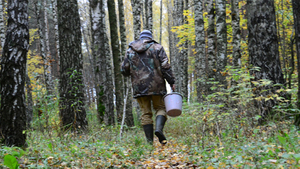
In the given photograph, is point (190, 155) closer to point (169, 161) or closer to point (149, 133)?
point (169, 161)

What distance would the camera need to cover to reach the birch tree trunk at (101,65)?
29.0 ft

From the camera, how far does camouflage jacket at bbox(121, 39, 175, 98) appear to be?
5.10 metres

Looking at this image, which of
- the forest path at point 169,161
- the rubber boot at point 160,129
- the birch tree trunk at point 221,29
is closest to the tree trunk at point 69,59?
the rubber boot at point 160,129

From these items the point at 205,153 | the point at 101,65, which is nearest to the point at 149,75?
the point at 205,153

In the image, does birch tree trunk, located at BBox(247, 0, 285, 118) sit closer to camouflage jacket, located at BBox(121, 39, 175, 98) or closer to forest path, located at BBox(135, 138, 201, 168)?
camouflage jacket, located at BBox(121, 39, 175, 98)

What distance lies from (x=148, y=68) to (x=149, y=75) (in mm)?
152

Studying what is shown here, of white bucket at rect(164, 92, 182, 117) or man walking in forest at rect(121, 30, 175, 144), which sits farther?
man walking in forest at rect(121, 30, 175, 144)

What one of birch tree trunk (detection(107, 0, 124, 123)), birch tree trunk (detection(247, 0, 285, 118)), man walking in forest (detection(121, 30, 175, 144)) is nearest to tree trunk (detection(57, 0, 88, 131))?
man walking in forest (detection(121, 30, 175, 144))

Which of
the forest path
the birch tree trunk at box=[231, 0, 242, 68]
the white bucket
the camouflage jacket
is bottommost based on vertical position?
the forest path

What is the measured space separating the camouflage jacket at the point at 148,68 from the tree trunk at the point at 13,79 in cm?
209

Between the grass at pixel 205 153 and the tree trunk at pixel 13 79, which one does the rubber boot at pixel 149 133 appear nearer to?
the grass at pixel 205 153

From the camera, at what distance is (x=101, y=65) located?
30.5ft

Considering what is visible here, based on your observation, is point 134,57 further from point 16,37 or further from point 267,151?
point 267,151

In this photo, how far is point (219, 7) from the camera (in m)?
9.09
